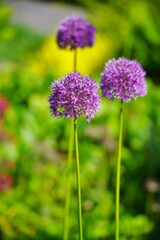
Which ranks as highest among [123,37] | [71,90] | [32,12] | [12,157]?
[32,12]

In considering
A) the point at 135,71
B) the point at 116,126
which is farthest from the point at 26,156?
the point at 135,71

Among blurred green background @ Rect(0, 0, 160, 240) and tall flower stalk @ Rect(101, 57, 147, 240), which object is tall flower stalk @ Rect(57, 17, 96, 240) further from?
blurred green background @ Rect(0, 0, 160, 240)

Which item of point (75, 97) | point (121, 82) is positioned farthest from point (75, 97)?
point (121, 82)

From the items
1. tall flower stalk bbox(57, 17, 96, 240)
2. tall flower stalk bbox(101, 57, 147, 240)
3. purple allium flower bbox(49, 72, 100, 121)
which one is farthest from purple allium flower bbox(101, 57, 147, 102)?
tall flower stalk bbox(57, 17, 96, 240)

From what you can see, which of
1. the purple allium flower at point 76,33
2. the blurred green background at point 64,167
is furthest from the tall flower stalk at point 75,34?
the blurred green background at point 64,167

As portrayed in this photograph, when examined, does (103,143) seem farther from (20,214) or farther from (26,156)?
(20,214)

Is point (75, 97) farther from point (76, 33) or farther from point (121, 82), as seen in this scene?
point (76, 33)
